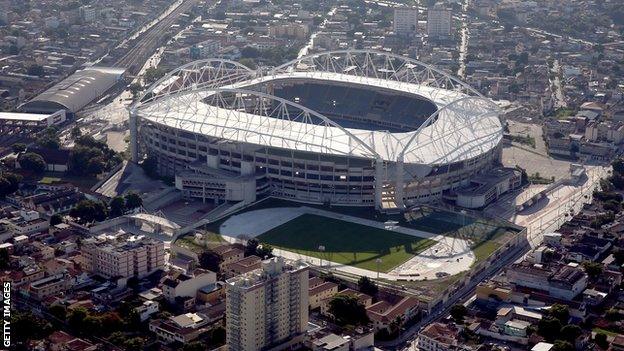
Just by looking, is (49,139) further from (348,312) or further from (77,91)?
(348,312)

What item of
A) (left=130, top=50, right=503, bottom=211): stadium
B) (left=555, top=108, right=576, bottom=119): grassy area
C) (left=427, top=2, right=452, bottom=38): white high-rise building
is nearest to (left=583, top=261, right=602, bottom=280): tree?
(left=130, top=50, right=503, bottom=211): stadium

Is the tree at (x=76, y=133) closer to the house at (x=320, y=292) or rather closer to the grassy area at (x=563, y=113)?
the house at (x=320, y=292)

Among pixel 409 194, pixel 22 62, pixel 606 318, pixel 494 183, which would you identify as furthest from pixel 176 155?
pixel 22 62

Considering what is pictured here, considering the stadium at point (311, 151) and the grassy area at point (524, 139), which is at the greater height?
the stadium at point (311, 151)

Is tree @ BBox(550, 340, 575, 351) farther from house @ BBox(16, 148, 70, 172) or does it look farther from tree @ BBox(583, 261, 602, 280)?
house @ BBox(16, 148, 70, 172)

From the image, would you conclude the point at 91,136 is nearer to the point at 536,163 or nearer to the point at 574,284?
the point at 536,163

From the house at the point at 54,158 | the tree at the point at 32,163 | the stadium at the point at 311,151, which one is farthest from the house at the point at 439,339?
the tree at the point at 32,163
